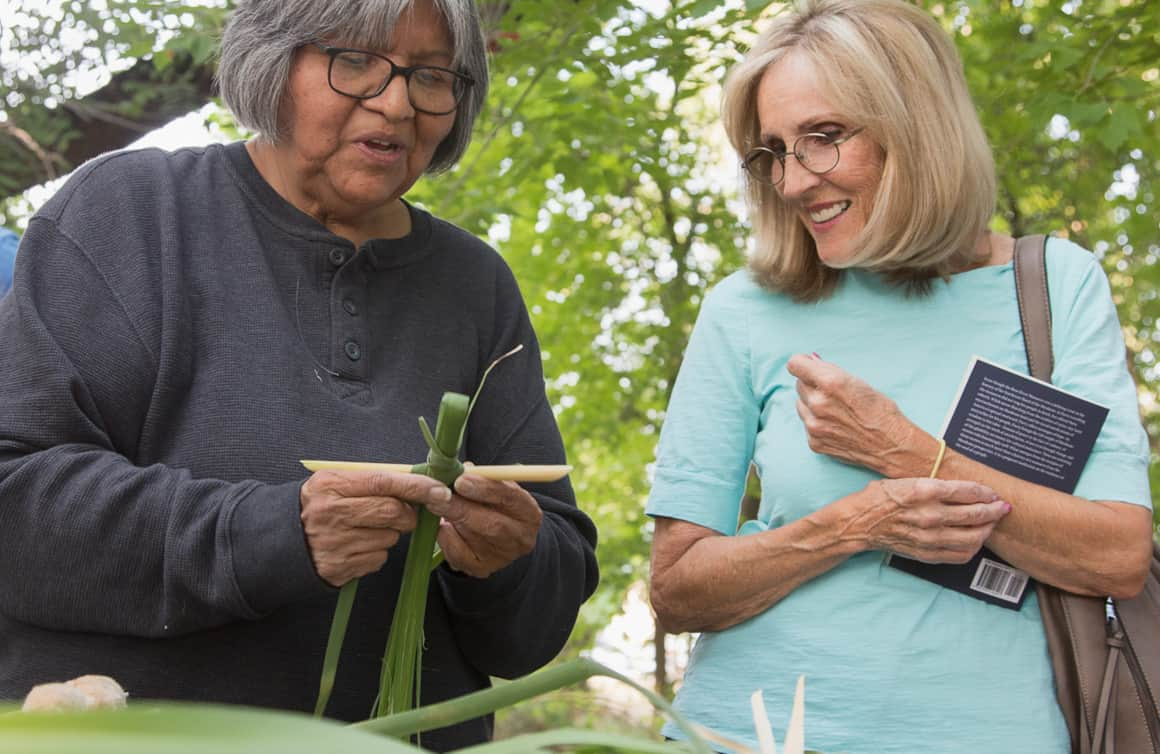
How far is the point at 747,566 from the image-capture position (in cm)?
196

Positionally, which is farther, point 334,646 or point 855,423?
point 855,423

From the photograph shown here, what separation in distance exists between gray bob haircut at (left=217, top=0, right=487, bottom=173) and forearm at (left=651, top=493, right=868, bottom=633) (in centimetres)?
82

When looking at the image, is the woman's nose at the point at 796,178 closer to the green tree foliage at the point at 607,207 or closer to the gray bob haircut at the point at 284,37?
the gray bob haircut at the point at 284,37

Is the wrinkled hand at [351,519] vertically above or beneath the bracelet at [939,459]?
beneath

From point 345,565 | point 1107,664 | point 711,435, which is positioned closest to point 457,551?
point 345,565

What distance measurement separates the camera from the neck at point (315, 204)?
193cm

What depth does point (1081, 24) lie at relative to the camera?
404 centimetres

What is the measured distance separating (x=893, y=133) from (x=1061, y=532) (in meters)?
0.67

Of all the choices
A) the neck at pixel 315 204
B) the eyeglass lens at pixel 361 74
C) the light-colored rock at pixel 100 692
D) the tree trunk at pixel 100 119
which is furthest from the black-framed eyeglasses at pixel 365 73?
the tree trunk at pixel 100 119

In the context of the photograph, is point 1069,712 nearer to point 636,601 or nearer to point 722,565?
point 722,565

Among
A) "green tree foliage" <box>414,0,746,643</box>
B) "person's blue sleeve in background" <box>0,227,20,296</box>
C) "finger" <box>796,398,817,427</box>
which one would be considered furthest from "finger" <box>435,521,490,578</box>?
"green tree foliage" <box>414,0,746,643</box>

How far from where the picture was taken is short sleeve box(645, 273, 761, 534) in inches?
82.2

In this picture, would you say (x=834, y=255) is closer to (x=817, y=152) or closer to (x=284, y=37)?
(x=817, y=152)

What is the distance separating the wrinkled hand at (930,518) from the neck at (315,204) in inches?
33.0
